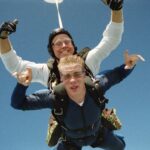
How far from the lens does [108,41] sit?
4.71 meters

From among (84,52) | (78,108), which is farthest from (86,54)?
(78,108)

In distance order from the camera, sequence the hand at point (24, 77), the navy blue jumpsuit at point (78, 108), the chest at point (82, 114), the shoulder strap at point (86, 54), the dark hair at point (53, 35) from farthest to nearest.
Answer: the dark hair at point (53, 35)
the shoulder strap at point (86, 54)
the chest at point (82, 114)
the navy blue jumpsuit at point (78, 108)
the hand at point (24, 77)

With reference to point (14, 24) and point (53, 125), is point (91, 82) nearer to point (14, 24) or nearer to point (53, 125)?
point (53, 125)

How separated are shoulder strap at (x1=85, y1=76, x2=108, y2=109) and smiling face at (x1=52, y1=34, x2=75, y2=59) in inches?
15.5

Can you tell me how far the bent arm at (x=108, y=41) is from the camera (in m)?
4.68

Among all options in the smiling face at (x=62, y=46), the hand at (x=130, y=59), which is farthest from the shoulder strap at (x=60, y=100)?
the hand at (x=130, y=59)

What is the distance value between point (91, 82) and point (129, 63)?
1.43 feet

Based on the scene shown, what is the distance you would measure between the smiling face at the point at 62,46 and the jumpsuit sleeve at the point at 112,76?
0.42 meters

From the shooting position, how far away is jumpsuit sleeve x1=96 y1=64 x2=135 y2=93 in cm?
427

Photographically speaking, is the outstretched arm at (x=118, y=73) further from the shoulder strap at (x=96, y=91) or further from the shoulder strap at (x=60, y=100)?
the shoulder strap at (x=60, y=100)

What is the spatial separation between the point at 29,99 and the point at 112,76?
2.82ft

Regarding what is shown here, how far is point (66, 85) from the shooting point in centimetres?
413

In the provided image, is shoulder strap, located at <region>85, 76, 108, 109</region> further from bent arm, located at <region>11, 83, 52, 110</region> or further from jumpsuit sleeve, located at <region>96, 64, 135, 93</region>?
bent arm, located at <region>11, 83, 52, 110</region>

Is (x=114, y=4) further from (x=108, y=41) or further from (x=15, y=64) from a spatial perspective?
(x=15, y=64)
